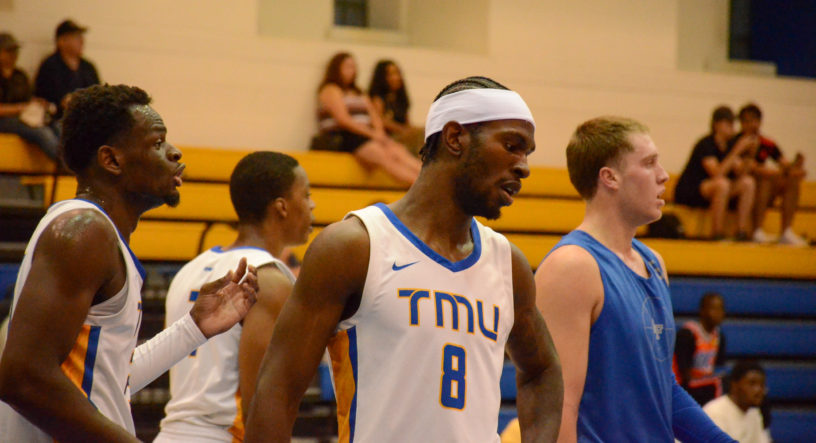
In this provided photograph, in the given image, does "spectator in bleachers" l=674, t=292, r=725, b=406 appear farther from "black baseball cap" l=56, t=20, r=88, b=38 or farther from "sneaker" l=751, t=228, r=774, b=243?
"black baseball cap" l=56, t=20, r=88, b=38

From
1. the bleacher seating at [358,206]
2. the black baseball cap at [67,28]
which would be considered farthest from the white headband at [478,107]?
the black baseball cap at [67,28]

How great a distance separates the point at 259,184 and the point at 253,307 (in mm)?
637

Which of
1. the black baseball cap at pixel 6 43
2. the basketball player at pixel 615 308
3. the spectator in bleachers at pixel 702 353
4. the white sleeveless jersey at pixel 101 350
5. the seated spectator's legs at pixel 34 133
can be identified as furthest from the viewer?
the seated spectator's legs at pixel 34 133

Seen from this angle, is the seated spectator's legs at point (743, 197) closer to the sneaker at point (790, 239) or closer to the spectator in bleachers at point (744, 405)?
the sneaker at point (790, 239)

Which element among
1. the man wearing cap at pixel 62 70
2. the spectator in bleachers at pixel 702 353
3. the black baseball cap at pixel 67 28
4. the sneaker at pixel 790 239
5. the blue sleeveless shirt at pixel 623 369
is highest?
the black baseball cap at pixel 67 28

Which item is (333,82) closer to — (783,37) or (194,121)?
(194,121)

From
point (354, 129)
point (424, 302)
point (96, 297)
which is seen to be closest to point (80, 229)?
point (96, 297)

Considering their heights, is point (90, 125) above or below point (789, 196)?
above

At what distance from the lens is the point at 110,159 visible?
2.40 m

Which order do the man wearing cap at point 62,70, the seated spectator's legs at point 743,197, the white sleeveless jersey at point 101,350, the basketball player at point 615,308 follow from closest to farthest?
the white sleeveless jersey at point 101,350 → the basketball player at point 615,308 → the man wearing cap at point 62,70 → the seated spectator's legs at point 743,197

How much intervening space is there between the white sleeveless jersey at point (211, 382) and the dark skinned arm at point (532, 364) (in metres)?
1.02

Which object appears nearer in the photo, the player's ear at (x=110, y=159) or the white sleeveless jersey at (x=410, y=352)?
the white sleeveless jersey at (x=410, y=352)

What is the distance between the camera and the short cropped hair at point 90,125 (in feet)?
7.87

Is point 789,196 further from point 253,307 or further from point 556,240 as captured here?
point 253,307
